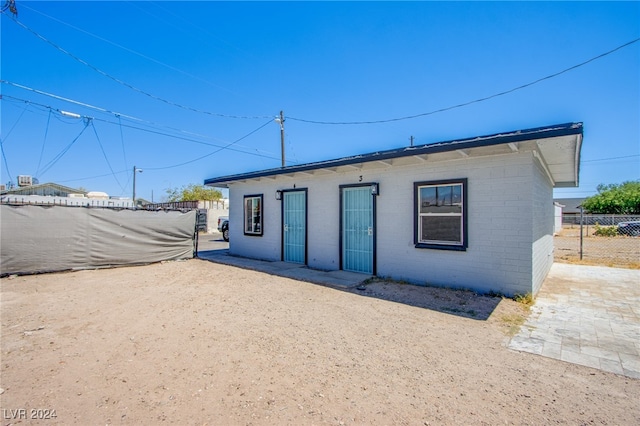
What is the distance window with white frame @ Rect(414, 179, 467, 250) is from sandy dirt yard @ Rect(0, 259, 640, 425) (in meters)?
1.18

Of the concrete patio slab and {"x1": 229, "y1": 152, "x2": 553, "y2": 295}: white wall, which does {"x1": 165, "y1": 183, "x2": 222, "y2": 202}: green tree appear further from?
the concrete patio slab

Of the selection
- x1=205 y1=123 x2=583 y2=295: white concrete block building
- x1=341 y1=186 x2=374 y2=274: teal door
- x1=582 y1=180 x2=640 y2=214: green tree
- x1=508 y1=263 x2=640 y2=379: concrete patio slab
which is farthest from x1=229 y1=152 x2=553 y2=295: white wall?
x1=582 y1=180 x2=640 y2=214: green tree

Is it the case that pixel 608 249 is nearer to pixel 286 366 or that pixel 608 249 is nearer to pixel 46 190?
pixel 286 366

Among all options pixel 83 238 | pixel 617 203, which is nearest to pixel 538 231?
pixel 83 238

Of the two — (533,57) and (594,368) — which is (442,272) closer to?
(594,368)

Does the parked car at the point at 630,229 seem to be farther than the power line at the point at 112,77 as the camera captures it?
Yes

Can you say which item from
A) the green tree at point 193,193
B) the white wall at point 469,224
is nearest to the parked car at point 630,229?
the white wall at point 469,224

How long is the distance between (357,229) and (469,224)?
8.62 ft

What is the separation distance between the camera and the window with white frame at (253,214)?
9.99 metres

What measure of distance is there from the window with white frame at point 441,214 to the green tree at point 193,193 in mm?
27916

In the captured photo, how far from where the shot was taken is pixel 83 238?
306 inches

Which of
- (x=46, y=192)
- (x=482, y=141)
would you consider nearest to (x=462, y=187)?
(x=482, y=141)

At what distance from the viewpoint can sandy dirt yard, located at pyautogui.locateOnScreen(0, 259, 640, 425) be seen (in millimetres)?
2236

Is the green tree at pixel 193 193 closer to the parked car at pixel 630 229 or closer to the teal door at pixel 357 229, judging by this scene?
the teal door at pixel 357 229
